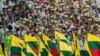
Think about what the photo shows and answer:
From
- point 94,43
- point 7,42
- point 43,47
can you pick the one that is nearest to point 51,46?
point 43,47

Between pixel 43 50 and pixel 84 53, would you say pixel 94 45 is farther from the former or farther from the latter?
pixel 43 50

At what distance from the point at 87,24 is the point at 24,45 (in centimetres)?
631

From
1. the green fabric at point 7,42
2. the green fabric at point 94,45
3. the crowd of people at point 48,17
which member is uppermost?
the green fabric at point 94,45

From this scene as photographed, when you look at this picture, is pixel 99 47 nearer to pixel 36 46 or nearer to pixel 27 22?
pixel 36 46

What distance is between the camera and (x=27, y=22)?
27.5 m

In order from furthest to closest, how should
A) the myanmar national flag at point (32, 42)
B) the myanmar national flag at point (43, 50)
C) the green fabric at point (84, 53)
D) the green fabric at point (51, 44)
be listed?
1. the green fabric at point (51, 44)
2. the myanmar national flag at point (32, 42)
3. the myanmar national flag at point (43, 50)
4. the green fabric at point (84, 53)

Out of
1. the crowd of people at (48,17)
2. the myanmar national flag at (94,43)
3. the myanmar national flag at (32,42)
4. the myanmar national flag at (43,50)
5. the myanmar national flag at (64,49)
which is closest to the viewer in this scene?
the myanmar national flag at (94,43)

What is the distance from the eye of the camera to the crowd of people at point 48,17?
26.5m

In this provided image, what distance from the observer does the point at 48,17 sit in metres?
28.3

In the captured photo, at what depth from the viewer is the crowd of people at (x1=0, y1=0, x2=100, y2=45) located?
26.5 m

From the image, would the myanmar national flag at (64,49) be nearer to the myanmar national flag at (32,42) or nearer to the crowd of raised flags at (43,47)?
the crowd of raised flags at (43,47)

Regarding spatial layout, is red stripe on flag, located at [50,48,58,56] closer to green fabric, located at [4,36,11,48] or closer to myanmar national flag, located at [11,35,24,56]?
myanmar national flag, located at [11,35,24,56]

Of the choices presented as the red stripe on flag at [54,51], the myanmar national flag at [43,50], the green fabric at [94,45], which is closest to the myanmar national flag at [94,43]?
the green fabric at [94,45]

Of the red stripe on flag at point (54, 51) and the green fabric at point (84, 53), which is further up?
the green fabric at point (84, 53)
